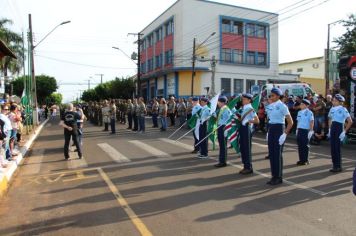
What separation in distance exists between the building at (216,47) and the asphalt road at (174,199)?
1503 inches

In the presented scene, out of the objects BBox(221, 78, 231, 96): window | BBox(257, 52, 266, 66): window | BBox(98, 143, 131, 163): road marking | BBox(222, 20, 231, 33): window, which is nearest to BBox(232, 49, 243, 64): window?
BBox(222, 20, 231, 33): window

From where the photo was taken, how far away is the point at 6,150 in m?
12.8

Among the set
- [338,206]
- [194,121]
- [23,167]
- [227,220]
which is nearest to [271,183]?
[338,206]

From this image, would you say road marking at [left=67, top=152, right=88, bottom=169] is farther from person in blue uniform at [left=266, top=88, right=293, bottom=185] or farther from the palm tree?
the palm tree

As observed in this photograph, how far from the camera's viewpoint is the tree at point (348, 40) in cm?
3669

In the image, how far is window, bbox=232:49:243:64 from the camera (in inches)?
2117

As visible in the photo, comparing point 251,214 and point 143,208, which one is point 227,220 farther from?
point 143,208

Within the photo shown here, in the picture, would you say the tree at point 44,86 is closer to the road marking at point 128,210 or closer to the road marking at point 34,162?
the road marking at point 34,162

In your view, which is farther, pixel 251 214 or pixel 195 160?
pixel 195 160

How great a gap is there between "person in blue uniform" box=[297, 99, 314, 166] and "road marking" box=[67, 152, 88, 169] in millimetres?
5725

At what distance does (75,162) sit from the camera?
1273 centimetres

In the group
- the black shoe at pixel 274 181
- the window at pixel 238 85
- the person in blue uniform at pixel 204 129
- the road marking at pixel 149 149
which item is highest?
the window at pixel 238 85

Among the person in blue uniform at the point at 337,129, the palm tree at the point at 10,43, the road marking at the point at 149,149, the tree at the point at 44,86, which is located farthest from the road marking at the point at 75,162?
the tree at the point at 44,86

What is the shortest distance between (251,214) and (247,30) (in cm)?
5038
